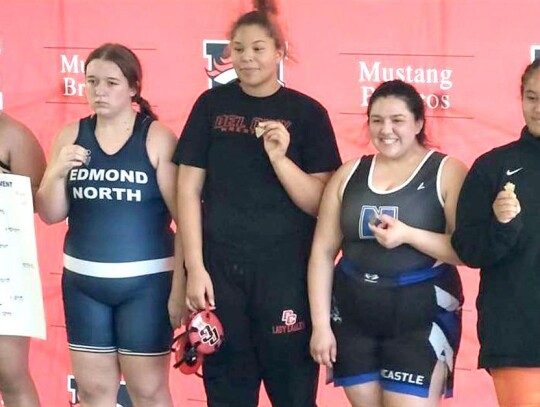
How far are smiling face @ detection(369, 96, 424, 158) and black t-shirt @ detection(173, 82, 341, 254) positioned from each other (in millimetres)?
159

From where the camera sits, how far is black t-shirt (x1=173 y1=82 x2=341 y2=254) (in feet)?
6.86

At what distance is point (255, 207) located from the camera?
2.09 meters

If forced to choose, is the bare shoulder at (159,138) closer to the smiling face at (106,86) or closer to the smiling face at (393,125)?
the smiling face at (106,86)

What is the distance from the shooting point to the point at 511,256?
5.95 ft

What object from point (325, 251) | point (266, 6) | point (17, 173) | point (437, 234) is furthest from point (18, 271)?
point (437, 234)

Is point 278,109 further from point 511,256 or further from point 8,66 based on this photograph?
point 8,66

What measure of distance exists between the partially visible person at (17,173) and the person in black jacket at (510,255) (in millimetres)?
1160

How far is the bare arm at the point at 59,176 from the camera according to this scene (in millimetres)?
2124

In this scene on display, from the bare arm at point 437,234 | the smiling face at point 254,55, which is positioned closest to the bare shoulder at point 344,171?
the bare arm at point 437,234

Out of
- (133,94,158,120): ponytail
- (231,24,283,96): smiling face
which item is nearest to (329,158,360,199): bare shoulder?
(231,24,283,96): smiling face

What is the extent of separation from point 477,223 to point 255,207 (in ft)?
1.80

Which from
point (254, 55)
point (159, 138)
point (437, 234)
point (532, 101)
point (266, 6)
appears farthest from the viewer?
point (266, 6)

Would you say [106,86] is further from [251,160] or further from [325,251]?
[325,251]

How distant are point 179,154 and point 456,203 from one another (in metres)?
0.71
